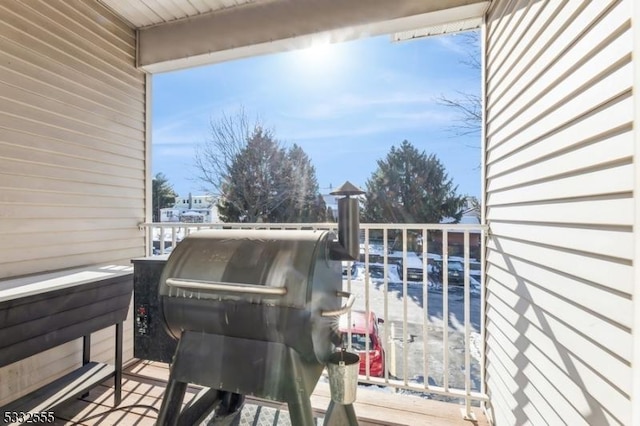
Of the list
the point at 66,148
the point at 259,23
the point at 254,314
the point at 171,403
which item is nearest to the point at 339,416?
the point at 254,314

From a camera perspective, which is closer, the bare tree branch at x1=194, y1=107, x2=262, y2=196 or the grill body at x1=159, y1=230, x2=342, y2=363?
the grill body at x1=159, y1=230, x2=342, y2=363

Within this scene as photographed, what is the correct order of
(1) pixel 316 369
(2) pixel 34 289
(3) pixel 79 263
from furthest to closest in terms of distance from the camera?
(3) pixel 79 263 < (2) pixel 34 289 < (1) pixel 316 369

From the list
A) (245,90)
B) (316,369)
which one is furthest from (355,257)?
(245,90)

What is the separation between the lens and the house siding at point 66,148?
210cm

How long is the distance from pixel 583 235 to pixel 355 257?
0.92m

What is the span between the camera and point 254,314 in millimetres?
1359

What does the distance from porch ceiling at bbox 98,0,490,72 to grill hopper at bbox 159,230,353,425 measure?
191 centimetres

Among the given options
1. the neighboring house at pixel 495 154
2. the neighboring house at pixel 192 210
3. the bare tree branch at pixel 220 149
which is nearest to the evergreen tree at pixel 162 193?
the neighboring house at pixel 192 210

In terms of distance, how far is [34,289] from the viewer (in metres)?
1.81

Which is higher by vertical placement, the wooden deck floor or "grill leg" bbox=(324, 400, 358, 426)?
"grill leg" bbox=(324, 400, 358, 426)

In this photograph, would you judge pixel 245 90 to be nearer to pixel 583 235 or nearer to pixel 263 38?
pixel 263 38

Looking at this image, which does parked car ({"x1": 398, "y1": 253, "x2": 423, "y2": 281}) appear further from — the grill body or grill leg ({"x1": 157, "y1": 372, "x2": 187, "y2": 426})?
grill leg ({"x1": 157, "y1": 372, "x2": 187, "y2": 426})

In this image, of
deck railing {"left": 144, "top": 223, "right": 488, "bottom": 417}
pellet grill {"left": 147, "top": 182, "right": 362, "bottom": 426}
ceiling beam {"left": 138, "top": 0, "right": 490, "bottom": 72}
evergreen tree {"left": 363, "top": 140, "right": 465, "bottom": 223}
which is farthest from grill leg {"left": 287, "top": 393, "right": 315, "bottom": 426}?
evergreen tree {"left": 363, "top": 140, "right": 465, "bottom": 223}

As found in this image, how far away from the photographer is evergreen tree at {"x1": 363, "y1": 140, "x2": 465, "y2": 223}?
11.8 m
